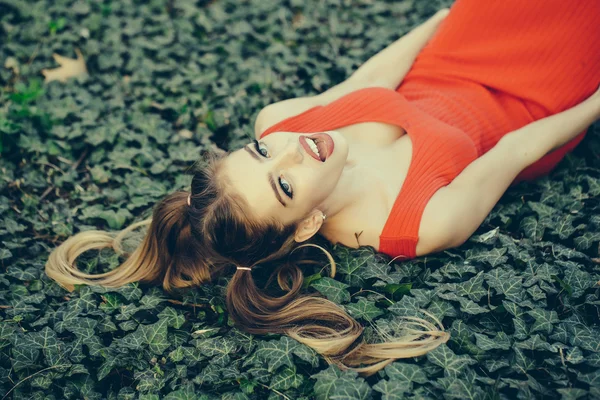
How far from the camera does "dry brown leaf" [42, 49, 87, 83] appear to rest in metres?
4.91

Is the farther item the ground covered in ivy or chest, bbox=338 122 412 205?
chest, bbox=338 122 412 205

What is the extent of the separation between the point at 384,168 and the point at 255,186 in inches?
33.6

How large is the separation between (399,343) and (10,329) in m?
2.02

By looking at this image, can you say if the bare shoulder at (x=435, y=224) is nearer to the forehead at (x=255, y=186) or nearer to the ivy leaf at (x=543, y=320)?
the ivy leaf at (x=543, y=320)

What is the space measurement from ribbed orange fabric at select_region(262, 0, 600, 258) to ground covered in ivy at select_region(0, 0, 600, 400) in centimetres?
39

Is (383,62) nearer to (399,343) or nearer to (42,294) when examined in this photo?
(399,343)

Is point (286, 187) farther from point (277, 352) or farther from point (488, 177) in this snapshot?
point (488, 177)

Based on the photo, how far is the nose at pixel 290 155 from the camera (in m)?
2.78

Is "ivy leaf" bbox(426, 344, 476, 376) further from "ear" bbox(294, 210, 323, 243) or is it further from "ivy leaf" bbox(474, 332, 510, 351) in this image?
"ear" bbox(294, 210, 323, 243)

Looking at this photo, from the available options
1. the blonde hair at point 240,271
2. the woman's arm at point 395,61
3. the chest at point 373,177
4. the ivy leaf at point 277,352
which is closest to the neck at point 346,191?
the chest at point 373,177

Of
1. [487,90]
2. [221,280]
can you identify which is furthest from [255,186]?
[487,90]

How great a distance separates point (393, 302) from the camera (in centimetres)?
290

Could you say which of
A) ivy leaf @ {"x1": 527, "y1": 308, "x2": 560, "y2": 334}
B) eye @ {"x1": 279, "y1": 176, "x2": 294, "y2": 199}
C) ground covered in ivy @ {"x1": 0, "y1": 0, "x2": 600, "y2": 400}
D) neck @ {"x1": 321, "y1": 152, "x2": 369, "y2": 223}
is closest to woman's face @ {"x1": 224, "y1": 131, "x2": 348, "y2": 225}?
eye @ {"x1": 279, "y1": 176, "x2": 294, "y2": 199}

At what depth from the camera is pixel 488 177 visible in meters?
3.02
